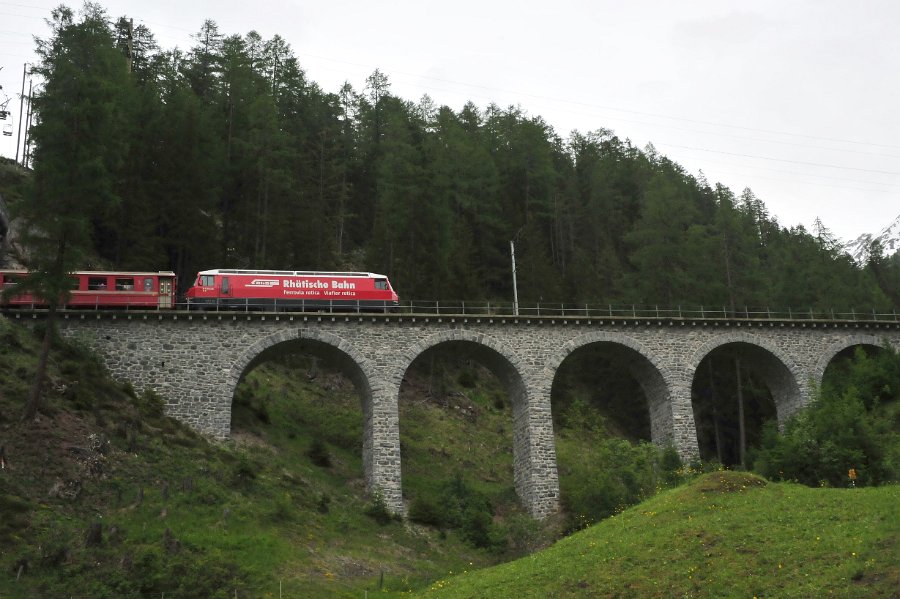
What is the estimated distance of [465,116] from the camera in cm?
8294

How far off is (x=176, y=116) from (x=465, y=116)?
36.1 m

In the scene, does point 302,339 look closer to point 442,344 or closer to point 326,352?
point 326,352

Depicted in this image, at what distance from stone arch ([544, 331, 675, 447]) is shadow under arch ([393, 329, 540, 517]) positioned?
180 centimetres

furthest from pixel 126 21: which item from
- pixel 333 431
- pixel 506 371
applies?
pixel 506 371

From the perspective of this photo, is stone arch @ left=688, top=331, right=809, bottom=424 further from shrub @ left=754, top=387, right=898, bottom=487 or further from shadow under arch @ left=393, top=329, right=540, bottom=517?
shadow under arch @ left=393, top=329, right=540, bottom=517

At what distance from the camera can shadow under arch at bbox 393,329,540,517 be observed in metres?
41.2

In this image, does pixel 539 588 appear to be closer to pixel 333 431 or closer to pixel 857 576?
pixel 857 576

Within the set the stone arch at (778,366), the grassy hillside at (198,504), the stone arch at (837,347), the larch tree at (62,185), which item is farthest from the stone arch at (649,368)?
the larch tree at (62,185)

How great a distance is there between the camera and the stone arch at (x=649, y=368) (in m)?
43.7

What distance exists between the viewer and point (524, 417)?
42500 millimetres

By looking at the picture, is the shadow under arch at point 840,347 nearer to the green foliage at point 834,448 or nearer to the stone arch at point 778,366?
the stone arch at point 778,366

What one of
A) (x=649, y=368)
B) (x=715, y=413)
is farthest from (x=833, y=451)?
(x=715, y=413)

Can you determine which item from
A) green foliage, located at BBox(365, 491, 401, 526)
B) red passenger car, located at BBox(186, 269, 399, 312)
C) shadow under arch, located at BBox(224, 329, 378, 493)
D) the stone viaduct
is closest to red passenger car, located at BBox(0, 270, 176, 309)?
the stone viaduct

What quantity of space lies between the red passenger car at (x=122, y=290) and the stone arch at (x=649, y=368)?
19.8m
